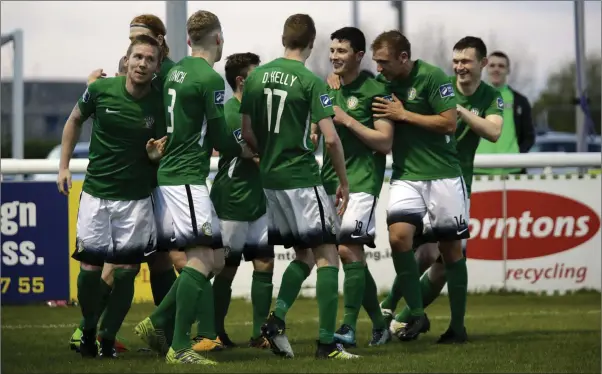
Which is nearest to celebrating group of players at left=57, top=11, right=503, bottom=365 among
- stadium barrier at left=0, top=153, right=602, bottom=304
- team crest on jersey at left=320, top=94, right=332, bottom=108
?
team crest on jersey at left=320, top=94, right=332, bottom=108

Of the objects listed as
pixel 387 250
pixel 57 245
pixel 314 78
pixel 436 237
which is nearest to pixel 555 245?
pixel 387 250

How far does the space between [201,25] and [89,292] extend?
2033 mm

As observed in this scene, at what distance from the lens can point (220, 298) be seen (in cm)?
1030

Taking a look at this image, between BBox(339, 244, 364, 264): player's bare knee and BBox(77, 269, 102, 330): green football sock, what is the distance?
180 centimetres

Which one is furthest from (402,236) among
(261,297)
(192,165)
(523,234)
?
(523,234)

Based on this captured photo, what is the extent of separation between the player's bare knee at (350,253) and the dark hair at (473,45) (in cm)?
201

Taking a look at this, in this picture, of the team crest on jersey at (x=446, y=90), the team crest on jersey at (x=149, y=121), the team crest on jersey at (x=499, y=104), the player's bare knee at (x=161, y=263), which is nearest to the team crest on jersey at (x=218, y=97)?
the team crest on jersey at (x=149, y=121)

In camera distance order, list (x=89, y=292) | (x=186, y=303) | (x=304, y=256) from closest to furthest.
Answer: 1. (x=186, y=303)
2. (x=89, y=292)
3. (x=304, y=256)

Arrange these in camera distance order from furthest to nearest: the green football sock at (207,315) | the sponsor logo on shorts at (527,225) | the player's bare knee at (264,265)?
the sponsor logo on shorts at (527,225), the player's bare knee at (264,265), the green football sock at (207,315)

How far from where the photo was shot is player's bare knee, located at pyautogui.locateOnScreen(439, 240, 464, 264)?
10.5 m

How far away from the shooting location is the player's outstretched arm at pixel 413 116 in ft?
32.4

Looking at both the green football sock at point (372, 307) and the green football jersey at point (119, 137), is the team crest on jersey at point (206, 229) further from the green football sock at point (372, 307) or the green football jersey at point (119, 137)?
the green football sock at point (372, 307)

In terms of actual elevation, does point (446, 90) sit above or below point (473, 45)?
below

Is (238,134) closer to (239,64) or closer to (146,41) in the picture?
(239,64)
